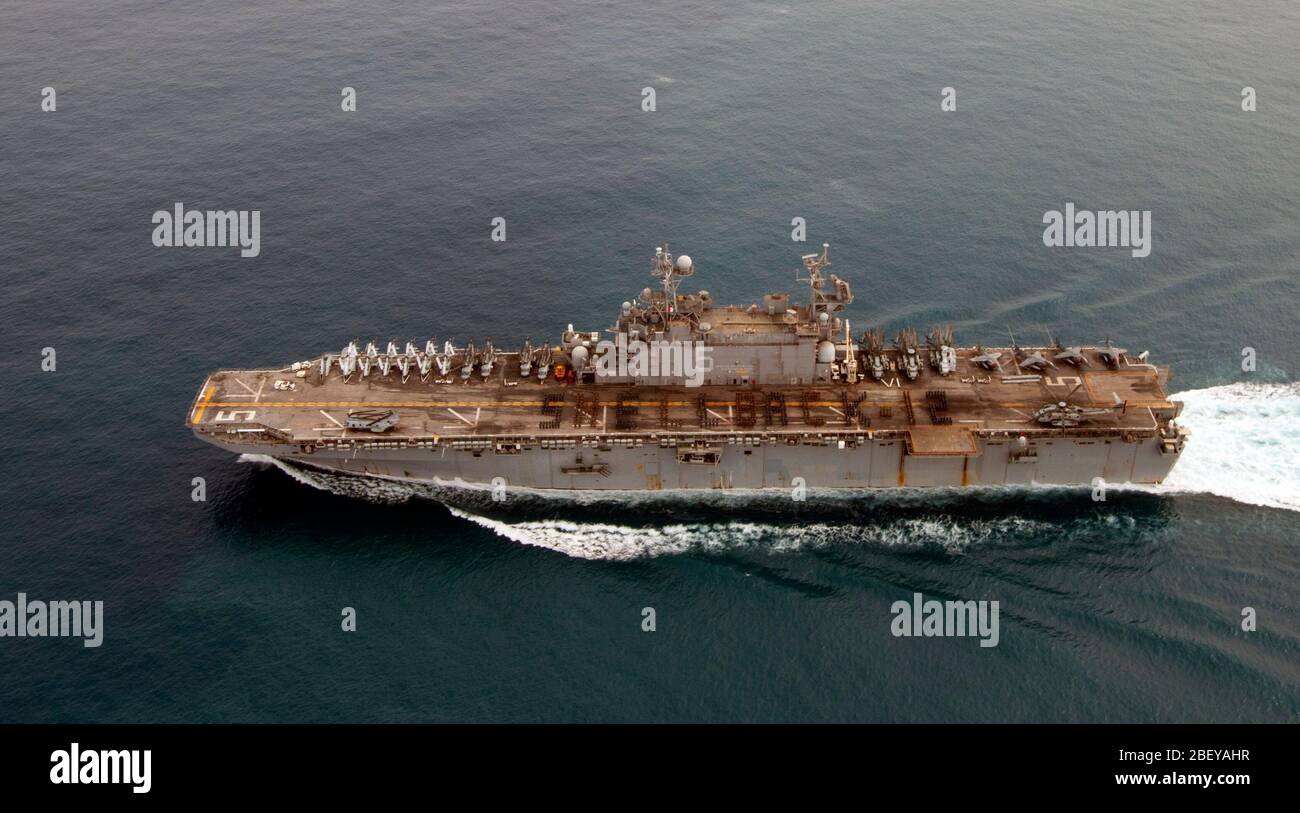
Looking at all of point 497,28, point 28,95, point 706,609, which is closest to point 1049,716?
point 706,609

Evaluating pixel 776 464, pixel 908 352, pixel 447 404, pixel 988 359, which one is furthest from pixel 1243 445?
pixel 447 404

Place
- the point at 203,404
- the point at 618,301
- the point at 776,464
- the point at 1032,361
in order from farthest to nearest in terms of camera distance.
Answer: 1. the point at 618,301
2. the point at 1032,361
3. the point at 203,404
4. the point at 776,464

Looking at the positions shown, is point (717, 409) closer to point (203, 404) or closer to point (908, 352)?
point (908, 352)

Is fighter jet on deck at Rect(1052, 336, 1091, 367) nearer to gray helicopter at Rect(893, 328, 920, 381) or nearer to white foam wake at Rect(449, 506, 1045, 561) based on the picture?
gray helicopter at Rect(893, 328, 920, 381)

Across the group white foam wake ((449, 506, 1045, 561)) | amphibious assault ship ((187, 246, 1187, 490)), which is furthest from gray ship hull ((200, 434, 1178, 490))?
white foam wake ((449, 506, 1045, 561))

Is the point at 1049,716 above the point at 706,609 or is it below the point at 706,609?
below
